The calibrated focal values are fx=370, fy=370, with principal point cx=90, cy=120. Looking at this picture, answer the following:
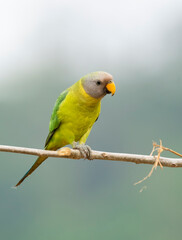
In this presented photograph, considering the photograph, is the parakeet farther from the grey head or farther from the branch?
the branch

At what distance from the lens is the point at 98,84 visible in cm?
202

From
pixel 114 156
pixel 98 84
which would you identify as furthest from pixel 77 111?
pixel 114 156

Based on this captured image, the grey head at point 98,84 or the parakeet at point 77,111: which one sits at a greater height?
the grey head at point 98,84

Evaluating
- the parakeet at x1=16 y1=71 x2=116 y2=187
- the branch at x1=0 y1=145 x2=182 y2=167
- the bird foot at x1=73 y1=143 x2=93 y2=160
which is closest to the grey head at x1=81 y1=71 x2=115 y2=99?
the parakeet at x1=16 y1=71 x2=116 y2=187

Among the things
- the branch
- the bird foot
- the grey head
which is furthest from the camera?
the grey head

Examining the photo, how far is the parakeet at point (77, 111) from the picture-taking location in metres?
2.03

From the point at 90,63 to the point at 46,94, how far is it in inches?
613

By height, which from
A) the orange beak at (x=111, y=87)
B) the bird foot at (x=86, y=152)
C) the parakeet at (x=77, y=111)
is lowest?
the bird foot at (x=86, y=152)

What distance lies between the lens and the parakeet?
2.03m

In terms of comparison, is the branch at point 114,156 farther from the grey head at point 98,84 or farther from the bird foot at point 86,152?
the grey head at point 98,84

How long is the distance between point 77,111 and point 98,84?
0.24 m

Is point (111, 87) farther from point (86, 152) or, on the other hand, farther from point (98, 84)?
point (86, 152)

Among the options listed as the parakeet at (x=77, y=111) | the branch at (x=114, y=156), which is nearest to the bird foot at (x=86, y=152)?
the parakeet at (x=77, y=111)

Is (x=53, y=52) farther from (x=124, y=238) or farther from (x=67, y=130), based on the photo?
(x=67, y=130)
